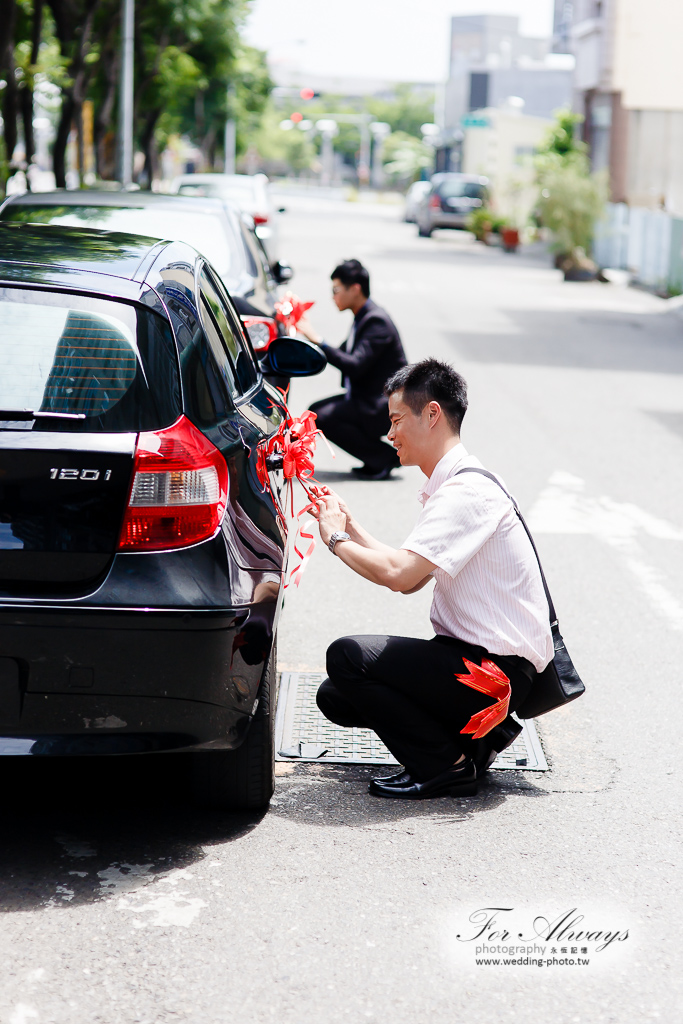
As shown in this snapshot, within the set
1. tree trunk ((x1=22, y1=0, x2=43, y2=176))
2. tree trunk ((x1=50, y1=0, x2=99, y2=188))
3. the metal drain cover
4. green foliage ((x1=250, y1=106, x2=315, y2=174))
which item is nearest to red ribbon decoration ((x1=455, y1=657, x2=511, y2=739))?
the metal drain cover

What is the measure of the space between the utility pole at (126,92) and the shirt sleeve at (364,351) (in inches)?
549

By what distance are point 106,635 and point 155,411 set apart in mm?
564

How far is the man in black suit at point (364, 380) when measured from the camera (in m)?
8.48

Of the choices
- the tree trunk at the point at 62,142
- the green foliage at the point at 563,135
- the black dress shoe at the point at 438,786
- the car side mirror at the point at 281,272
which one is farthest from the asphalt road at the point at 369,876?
the green foliage at the point at 563,135

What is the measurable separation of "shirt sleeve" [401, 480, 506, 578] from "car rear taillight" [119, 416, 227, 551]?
71 cm

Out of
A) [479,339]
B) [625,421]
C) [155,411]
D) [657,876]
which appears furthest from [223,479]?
[479,339]

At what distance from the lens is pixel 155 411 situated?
3.39 meters

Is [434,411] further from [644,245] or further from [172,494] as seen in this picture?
[644,245]

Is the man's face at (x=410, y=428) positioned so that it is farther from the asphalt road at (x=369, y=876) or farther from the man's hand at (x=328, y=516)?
the asphalt road at (x=369, y=876)

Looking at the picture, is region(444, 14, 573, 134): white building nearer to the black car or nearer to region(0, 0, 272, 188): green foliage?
region(0, 0, 272, 188): green foliage

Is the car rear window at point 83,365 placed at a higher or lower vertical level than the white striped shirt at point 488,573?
higher

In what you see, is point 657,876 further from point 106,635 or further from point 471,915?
point 106,635

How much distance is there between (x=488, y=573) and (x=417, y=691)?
41 cm

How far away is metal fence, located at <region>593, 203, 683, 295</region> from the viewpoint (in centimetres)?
2430
